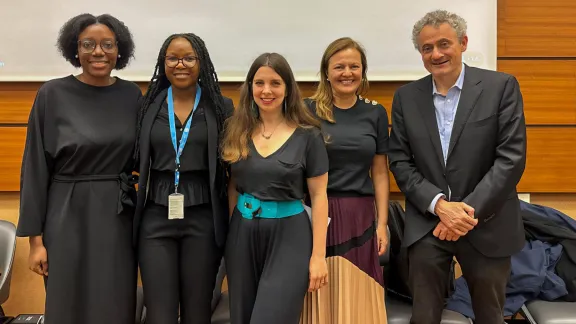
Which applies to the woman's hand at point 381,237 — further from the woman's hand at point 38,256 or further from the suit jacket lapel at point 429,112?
→ the woman's hand at point 38,256

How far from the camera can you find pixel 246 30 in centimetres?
287

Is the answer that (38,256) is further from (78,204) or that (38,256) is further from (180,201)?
(180,201)

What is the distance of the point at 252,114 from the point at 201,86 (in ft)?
1.03

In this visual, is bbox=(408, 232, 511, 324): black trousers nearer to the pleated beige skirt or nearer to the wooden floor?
the pleated beige skirt

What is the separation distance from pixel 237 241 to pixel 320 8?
5.93 feet

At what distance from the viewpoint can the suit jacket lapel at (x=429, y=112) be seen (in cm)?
187

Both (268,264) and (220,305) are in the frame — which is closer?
(268,264)

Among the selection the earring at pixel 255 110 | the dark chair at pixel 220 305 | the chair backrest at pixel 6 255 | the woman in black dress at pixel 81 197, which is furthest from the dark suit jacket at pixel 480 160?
the chair backrest at pixel 6 255

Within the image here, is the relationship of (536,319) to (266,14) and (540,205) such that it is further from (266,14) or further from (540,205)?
(266,14)

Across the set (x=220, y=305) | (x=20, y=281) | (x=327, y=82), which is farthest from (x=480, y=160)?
(x=20, y=281)

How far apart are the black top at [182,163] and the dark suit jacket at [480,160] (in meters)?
0.93

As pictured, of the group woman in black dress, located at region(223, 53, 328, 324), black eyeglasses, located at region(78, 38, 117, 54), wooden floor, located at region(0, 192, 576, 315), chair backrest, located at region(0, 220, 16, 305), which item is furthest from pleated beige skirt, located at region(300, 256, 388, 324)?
wooden floor, located at region(0, 192, 576, 315)

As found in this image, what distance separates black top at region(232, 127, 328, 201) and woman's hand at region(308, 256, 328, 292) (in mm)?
263

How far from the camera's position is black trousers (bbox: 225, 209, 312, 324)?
163 centimetres
